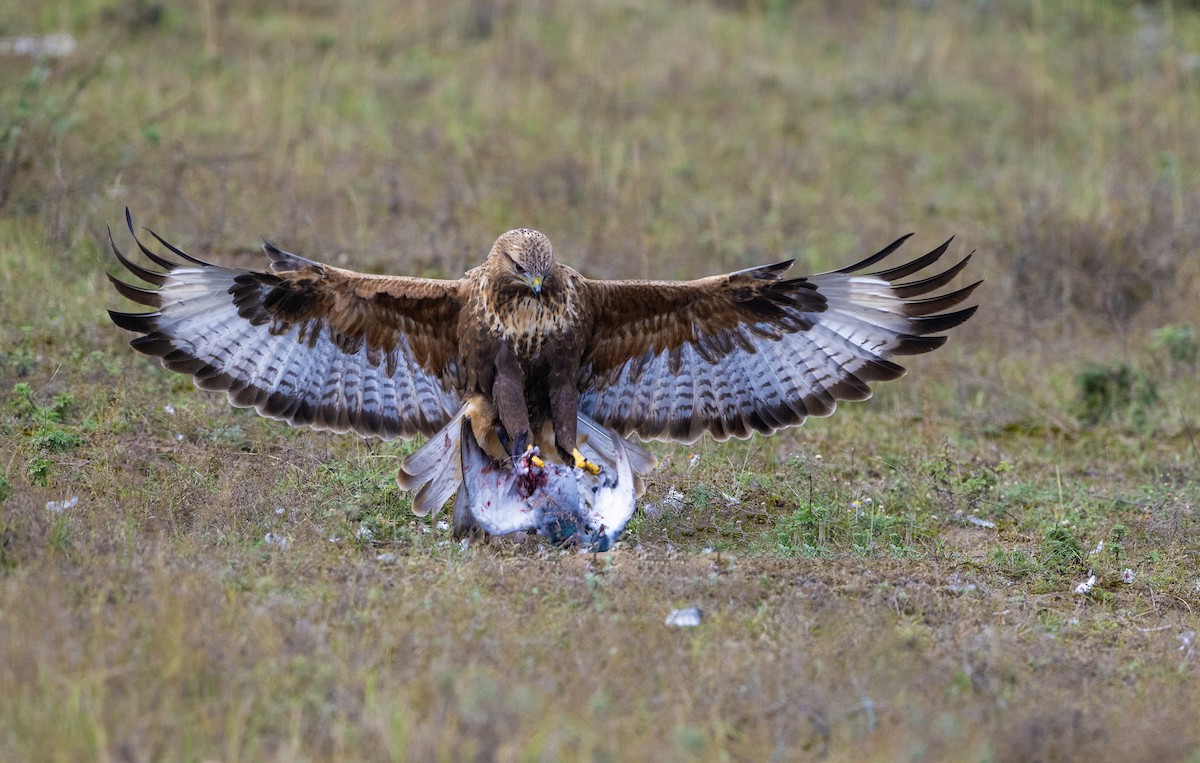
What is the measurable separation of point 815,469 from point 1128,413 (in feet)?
8.00

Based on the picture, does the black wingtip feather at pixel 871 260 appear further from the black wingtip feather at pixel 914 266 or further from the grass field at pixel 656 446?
the grass field at pixel 656 446

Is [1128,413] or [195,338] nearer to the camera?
[195,338]

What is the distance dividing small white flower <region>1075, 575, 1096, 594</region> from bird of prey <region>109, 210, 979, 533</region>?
4.04 feet

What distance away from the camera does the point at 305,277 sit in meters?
6.11

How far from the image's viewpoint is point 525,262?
6.05m

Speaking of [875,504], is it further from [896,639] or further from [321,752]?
[321,752]

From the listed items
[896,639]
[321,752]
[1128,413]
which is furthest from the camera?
[1128,413]

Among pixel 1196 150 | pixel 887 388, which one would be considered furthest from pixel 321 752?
pixel 1196 150

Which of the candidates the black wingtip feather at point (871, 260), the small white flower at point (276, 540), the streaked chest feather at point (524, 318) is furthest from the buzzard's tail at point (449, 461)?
the black wingtip feather at point (871, 260)

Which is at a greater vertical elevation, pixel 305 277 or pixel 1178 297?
pixel 305 277

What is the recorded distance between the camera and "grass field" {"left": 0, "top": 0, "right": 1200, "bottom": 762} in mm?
4305

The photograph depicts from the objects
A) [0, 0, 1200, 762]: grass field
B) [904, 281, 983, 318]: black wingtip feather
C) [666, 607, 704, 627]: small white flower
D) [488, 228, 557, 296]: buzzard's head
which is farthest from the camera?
[488, 228, 557, 296]: buzzard's head

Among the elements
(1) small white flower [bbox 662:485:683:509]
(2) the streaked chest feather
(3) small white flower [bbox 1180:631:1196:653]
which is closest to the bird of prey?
(2) the streaked chest feather

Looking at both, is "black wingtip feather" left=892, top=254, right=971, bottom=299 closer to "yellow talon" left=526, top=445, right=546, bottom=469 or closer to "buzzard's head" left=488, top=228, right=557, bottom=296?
"buzzard's head" left=488, top=228, right=557, bottom=296
